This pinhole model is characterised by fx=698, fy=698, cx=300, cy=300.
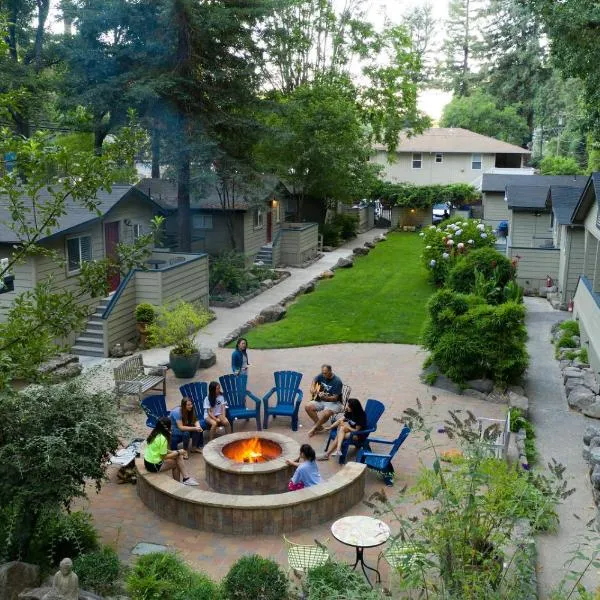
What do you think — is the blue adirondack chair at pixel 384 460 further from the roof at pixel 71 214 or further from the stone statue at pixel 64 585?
the roof at pixel 71 214

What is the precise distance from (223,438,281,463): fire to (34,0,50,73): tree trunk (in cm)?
2623

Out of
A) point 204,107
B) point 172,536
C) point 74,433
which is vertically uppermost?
point 204,107

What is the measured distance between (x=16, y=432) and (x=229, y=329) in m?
13.8

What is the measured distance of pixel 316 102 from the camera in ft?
118

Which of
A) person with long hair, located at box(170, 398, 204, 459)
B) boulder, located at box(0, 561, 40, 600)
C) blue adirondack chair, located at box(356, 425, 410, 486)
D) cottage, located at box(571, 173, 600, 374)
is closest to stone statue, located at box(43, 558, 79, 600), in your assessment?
boulder, located at box(0, 561, 40, 600)

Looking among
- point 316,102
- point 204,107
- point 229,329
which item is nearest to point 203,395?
point 229,329

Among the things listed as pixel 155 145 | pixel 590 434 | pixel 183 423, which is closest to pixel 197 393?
pixel 183 423

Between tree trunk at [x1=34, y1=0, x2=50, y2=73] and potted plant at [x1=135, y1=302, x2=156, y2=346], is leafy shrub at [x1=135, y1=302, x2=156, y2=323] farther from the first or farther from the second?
tree trunk at [x1=34, y1=0, x2=50, y2=73]

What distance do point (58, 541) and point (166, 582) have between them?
5.58ft

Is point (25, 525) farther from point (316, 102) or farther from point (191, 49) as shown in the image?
point (316, 102)

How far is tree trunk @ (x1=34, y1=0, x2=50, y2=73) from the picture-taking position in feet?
104

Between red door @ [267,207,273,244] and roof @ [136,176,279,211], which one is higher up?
roof @ [136,176,279,211]

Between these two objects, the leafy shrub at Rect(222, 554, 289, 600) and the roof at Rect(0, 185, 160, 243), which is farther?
the roof at Rect(0, 185, 160, 243)

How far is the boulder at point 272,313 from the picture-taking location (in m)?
23.0
